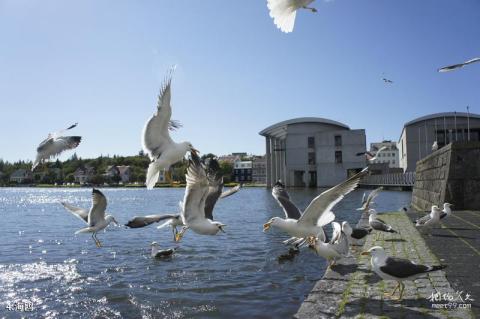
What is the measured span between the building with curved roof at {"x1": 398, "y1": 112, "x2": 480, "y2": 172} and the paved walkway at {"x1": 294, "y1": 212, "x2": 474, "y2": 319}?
67.4 m

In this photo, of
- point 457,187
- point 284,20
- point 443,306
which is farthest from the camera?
point 457,187

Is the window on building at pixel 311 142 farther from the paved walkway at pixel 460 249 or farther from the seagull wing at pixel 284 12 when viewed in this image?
the seagull wing at pixel 284 12

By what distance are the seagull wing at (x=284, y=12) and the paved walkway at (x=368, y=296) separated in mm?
3814

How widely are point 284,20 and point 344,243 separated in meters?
5.77

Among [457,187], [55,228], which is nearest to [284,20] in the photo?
[457,187]

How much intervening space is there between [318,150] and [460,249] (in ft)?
241

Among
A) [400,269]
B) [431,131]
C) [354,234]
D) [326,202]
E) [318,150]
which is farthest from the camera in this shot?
[318,150]

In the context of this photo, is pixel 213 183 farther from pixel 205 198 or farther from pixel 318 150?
pixel 318 150

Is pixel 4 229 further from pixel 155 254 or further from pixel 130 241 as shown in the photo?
pixel 155 254

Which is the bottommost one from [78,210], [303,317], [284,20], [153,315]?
[153,315]

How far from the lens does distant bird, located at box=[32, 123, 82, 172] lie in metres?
8.76

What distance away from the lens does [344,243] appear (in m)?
9.36

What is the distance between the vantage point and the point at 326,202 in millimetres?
7336

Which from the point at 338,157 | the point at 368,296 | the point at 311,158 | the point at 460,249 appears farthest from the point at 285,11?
the point at 311,158
